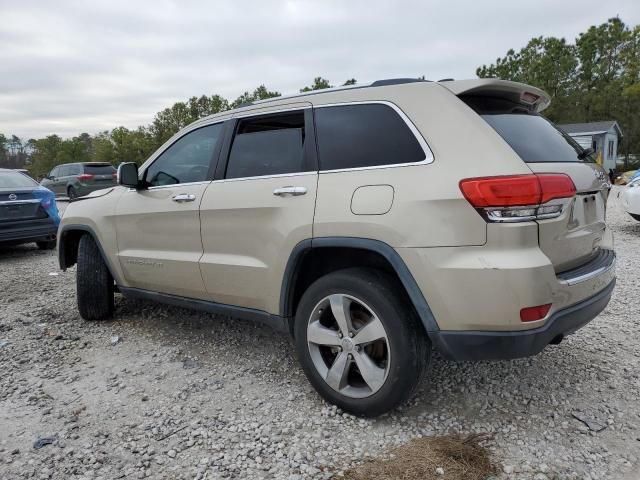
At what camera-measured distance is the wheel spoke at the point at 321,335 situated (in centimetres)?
270

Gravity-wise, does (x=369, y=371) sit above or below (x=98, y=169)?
below

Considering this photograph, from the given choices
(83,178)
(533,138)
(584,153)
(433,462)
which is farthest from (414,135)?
(83,178)

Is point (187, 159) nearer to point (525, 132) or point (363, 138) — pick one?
point (363, 138)

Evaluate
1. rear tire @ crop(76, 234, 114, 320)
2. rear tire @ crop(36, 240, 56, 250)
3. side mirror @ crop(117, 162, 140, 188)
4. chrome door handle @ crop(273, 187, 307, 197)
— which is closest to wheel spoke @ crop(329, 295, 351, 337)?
chrome door handle @ crop(273, 187, 307, 197)

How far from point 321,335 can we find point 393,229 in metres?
0.78

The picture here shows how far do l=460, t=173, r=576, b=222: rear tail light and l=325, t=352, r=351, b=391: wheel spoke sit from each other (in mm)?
1111

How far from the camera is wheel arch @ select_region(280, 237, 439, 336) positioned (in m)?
2.37

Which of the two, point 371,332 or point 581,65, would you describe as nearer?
point 371,332

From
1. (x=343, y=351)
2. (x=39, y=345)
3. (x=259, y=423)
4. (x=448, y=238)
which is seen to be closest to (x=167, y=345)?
(x=39, y=345)

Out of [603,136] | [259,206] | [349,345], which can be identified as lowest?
[349,345]

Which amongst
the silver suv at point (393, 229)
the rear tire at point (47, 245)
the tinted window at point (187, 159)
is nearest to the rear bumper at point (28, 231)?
the rear tire at point (47, 245)

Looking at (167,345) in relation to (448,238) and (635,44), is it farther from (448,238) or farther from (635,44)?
(635,44)

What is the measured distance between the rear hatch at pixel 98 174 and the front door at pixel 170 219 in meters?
16.6

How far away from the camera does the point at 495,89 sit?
2609mm
